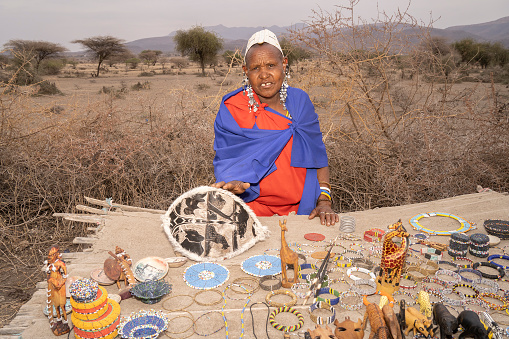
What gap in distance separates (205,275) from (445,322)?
147 centimetres

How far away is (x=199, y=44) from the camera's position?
2652cm

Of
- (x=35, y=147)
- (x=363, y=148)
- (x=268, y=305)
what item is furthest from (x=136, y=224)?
(x=363, y=148)

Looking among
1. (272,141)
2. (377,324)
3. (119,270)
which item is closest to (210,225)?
(119,270)

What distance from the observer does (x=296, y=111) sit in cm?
362

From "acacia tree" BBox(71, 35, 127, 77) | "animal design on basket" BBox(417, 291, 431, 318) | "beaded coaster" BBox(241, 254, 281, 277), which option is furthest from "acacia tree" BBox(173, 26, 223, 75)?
"animal design on basket" BBox(417, 291, 431, 318)

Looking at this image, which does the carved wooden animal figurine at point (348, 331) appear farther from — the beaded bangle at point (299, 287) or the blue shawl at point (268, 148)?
the blue shawl at point (268, 148)

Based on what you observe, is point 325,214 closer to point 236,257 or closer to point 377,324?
point 236,257

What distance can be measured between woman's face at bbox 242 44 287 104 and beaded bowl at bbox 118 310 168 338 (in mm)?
2127

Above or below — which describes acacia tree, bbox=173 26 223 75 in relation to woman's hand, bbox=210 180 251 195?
above

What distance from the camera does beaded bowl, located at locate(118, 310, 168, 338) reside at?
1.93 metres

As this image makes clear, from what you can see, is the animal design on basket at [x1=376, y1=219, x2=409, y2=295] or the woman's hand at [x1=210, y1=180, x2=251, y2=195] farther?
the woman's hand at [x1=210, y1=180, x2=251, y2=195]

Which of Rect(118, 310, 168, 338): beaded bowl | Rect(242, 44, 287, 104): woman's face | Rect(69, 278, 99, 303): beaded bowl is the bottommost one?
Rect(118, 310, 168, 338): beaded bowl

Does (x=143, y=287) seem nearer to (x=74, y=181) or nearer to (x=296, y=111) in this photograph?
(x=296, y=111)

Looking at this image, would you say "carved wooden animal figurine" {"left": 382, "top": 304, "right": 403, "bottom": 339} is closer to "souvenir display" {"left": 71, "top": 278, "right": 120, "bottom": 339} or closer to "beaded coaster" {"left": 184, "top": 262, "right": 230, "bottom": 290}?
"beaded coaster" {"left": 184, "top": 262, "right": 230, "bottom": 290}
